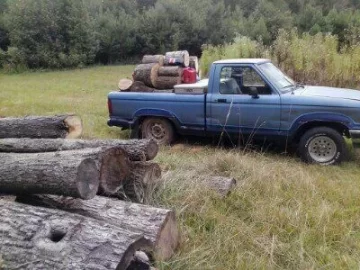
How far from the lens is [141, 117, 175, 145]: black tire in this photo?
7969 mm

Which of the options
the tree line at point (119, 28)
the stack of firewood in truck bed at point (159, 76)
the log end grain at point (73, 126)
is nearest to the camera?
the log end grain at point (73, 126)

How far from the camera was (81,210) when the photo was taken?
150 inches

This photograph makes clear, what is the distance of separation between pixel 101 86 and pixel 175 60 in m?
7.62

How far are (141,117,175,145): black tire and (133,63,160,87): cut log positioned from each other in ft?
3.45

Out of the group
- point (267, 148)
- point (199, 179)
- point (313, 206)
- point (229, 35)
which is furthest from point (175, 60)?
point (229, 35)

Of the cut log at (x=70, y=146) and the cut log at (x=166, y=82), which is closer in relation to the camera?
the cut log at (x=70, y=146)

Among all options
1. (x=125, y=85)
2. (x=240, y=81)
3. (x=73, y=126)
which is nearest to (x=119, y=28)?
(x=125, y=85)

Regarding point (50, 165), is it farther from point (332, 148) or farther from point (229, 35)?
point (229, 35)

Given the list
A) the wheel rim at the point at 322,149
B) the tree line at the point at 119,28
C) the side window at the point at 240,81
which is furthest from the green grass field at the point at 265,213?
the tree line at the point at 119,28

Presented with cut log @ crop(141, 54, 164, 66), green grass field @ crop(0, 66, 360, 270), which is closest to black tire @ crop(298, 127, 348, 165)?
green grass field @ crop(0, 66, 360, 270)

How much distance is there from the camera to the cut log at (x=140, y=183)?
4.42 m

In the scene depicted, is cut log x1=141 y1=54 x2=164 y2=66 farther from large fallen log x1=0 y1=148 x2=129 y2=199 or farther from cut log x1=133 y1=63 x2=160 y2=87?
large fallen log x1=0 y1=148 x2=129 y2=199

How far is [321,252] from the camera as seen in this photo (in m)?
3.95

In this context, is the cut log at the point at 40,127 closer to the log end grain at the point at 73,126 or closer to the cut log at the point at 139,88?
the log end grain at the point at 73,126
